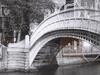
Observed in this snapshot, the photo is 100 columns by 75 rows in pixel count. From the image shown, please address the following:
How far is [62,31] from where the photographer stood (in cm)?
2159

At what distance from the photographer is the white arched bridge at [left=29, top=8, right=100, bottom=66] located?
18000 mm

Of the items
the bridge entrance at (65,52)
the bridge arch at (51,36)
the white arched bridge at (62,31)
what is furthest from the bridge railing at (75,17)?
the bridge entrance at (65,52)

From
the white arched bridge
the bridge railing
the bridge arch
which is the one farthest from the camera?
the bridge arch

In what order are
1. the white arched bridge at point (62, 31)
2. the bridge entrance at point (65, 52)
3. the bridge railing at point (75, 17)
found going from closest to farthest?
the bridge railing at point (75, 17)
the white arched bridge at point (62, 31)
the bridge entrance at point (65, 52)

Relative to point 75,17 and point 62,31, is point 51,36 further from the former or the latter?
point 75,17

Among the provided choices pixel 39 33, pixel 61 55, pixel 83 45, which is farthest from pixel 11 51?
pixel 83 45

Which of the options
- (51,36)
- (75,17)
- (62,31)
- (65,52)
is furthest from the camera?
(65,52)

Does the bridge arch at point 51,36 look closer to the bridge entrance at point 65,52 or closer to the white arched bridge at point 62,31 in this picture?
the white arched bridge at point 62,31

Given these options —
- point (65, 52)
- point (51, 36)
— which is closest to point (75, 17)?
point (51, 36)

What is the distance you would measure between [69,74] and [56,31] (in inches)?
113

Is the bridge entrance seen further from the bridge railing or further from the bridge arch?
the bridge railing

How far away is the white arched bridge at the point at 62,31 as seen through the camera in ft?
59.1

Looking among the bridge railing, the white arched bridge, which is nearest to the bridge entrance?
the white arched bridge

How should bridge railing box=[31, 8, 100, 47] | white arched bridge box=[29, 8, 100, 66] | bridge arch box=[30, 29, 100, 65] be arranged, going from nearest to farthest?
bridge railing box=[31, 8, 100, 47], white arched bridge box=[29, 8, 100, 66], bridge arch box=[30, 29, 100, 65]
